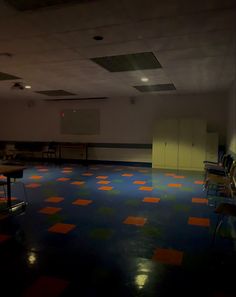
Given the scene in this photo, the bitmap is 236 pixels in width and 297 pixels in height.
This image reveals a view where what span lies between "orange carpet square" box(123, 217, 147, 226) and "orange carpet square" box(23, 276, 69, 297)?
163 centimetres

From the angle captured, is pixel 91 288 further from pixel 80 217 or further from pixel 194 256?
pixel 80 217

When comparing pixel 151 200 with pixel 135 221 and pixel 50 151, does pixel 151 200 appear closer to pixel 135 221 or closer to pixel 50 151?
pixel 135 221

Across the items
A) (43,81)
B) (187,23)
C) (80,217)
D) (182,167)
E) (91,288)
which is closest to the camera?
(91,288)

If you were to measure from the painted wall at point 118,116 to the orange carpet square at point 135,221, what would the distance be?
6.23 m

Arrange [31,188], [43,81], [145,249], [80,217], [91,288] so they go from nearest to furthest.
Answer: [91,288]
[145,249]
[80,217]
[31,188]
[43,81]

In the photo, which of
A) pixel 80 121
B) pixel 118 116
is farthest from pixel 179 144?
pixel 80 121

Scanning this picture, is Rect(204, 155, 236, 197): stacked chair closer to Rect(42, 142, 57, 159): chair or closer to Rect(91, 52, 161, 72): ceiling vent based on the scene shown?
Rect(91, 52, 161, 72): ceiling vent

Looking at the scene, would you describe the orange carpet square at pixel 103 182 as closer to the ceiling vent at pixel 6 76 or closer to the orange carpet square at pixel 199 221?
the orange carpet square at pixel 199 221

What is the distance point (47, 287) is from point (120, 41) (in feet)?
11.3

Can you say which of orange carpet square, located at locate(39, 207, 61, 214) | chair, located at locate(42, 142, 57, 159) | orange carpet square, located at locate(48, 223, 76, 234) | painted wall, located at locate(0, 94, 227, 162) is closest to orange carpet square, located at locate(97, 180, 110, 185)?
orange carpet square, located at locate(39, 207, 61, 214)

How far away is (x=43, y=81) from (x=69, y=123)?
3.92 meters

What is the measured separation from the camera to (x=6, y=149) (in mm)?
12086

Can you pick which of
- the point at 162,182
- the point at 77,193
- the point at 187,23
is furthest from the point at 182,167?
the point at 187,23

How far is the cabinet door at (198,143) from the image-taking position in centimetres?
880
